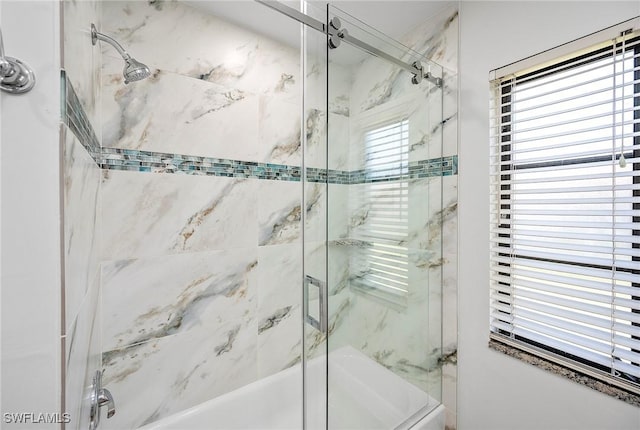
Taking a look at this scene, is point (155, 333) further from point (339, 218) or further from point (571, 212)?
point (571, 212)

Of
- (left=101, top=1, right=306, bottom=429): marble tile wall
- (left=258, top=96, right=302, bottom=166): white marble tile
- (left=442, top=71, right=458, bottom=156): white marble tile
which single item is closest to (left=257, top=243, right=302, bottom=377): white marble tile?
(left=101, top=1, right=306, bottom=429): marble tile wall

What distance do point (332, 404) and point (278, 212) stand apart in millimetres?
1034

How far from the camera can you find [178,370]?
1.45m

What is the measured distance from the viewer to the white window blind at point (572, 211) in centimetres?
96

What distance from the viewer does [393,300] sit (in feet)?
4.28

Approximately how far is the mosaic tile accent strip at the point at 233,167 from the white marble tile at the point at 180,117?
0.04m

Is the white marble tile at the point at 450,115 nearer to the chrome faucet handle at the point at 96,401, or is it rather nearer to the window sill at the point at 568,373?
the window sill at the point at 568,373

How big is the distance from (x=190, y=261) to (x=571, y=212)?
1.69 meters

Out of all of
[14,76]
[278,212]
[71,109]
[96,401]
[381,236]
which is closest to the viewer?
[14,76]

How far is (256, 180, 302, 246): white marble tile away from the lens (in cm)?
169

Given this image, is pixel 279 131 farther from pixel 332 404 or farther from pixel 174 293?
pixel 332 404

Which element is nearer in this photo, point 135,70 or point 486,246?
point 135,70

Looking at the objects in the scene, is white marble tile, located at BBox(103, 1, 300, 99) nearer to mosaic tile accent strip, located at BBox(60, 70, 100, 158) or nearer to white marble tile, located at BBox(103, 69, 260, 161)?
white marble tile, located at BBox(103, 69, 260, 161)

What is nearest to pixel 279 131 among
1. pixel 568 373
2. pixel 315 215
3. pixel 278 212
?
pixel 278 212
